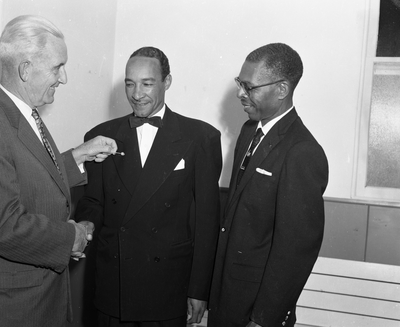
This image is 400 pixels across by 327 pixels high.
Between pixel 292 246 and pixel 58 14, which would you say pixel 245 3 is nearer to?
pixel 58 14

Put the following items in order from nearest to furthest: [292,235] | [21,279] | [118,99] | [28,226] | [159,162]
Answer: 1. [28,226]
2. [21,279]
3. [292,235]
4. [159,162]
5. [118,99]

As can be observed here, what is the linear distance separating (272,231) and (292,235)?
0.16 metres

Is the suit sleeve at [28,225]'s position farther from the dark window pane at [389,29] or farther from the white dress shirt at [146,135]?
the dark window pane at [389,29]

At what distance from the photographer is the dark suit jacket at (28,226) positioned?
173 centimetres

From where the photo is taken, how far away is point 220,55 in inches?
151

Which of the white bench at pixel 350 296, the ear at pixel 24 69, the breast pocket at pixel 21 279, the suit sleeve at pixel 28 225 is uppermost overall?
the ear at pixel 24 69

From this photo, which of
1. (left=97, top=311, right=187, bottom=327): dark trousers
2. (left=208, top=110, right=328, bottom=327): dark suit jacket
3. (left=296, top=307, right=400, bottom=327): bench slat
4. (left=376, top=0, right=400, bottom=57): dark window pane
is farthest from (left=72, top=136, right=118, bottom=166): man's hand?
(left=376, top=0, right=400, bottom=57): dark window pane

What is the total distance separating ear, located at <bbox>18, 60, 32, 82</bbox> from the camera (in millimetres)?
1871

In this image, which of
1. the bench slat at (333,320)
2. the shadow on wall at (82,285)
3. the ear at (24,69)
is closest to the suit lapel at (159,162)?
the ear at (24,69)

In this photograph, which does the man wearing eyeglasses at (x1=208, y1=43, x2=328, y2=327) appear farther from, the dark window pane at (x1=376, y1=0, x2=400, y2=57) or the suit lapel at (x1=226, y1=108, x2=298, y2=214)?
the dark window pane at (x1=376, y1=0, x2=400, y2=57)

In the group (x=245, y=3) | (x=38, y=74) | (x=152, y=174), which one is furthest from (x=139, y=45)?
(x=38, y=74)

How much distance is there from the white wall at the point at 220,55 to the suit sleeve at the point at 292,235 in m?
1.71

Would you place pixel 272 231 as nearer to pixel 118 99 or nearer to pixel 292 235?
pixel 292 235

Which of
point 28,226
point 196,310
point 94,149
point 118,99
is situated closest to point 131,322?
point 196,310
